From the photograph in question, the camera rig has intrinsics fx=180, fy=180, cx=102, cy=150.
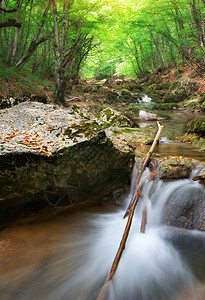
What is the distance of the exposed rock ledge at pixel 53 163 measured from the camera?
3305 millimetres

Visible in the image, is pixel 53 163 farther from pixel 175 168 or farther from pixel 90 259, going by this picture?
pixel 175 168

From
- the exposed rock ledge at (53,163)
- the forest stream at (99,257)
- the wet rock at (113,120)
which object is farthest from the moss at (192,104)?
the forest stream at (99,257)

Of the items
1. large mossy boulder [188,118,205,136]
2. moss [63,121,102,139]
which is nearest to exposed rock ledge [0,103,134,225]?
moss [63,121,102,139]

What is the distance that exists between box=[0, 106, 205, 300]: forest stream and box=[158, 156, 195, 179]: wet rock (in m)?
0.15

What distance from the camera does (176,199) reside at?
12.6 feet

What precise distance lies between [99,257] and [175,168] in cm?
257

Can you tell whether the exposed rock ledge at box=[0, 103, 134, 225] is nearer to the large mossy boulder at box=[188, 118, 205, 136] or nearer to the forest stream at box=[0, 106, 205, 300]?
the forest stream at box=[0, 106, 205, 300]

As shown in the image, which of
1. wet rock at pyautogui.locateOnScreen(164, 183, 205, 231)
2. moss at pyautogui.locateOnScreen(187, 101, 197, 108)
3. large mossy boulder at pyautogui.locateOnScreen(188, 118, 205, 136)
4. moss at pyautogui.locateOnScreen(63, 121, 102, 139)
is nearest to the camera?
wet rock at pyautogui.locateOnScreen(164, 183, 205, 231)

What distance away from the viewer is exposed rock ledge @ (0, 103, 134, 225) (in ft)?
10.8

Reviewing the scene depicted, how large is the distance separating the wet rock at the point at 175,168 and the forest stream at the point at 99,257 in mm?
151

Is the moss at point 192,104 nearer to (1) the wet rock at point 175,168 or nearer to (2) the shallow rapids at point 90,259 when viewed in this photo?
(1) the wet rock at point 175,168

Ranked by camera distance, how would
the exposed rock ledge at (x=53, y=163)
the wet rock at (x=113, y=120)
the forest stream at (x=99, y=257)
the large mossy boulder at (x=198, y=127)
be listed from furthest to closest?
the wet rock at (x=113, y=120), the large mossy boulder at (x=198, y=127), the exposed rock ledge at (x=53, y=163), the forest stream at (x=99, y=257)

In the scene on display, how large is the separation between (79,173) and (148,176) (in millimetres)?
1769

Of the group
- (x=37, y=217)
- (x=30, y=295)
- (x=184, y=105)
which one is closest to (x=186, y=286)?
(x=30, y=295)
